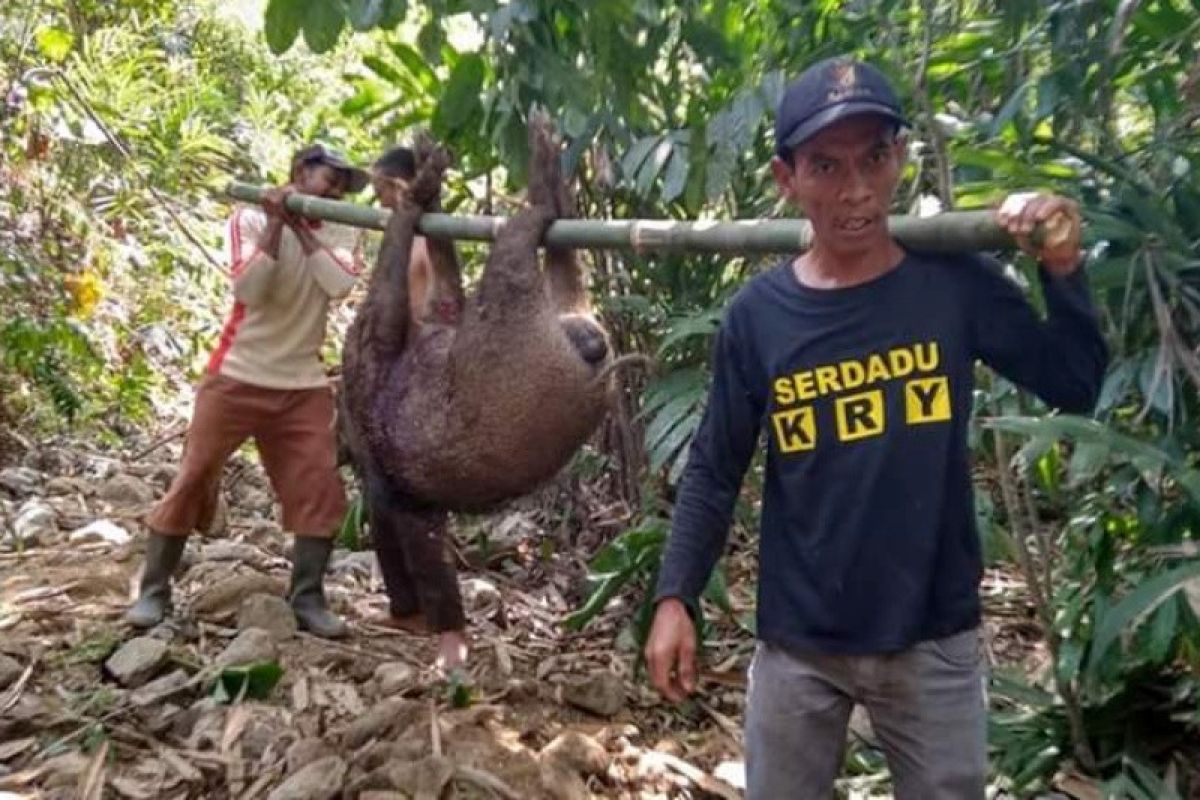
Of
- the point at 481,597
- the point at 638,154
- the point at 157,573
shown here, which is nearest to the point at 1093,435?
the point at 638,154

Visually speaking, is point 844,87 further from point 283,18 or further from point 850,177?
point 283,18

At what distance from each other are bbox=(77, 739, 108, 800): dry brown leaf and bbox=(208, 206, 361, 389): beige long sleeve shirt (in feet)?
4.75

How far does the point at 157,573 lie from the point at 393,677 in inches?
42.1

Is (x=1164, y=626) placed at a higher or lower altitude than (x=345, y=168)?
lower

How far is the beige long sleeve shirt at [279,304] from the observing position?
4.84 metres

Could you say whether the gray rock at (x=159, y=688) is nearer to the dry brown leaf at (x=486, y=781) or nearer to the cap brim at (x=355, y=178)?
the dry brown leaf at (x=486, y=781)

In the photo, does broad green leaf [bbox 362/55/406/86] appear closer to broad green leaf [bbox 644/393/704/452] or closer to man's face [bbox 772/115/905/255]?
broad green leaf [bbox 644/393/704/452]

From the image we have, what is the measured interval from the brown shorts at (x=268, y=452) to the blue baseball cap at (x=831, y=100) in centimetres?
313

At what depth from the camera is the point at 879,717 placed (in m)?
2.55

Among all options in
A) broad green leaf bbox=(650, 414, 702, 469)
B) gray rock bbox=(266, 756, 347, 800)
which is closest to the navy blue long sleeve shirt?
broad green leaf bbox=(650, 414, 702, 469)

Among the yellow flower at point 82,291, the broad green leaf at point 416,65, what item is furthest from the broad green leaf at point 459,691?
the yellow flower at point 82,291

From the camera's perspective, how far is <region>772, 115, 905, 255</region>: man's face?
2324 mm

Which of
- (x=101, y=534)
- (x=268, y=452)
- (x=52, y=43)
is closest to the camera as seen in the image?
(x=268, y=452)

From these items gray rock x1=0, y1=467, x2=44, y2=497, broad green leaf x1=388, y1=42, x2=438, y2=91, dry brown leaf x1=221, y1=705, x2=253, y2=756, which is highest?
broad green leaf x1=388, y1=42, x2=438, y2=91
